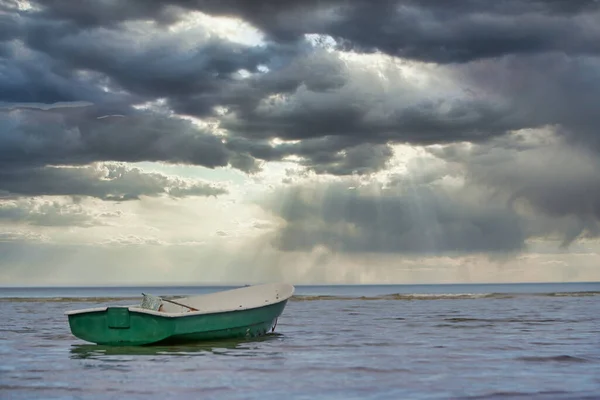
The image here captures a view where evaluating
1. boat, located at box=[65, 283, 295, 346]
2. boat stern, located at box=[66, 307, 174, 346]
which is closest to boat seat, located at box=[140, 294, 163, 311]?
boat, located at box=[65, 283, 295, 346]

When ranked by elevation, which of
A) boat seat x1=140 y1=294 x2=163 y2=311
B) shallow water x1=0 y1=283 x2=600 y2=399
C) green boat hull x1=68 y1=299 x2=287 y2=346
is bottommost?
shallow water x1=0 y1=283 x2=600 y2=399

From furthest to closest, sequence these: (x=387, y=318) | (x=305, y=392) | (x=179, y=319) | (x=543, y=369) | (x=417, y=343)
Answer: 1. (x=387, y=318)
2. (x=417, y=343)
3. (x=179, y=319)
4. (x=543, y=369)
5. (x=305, y=392)

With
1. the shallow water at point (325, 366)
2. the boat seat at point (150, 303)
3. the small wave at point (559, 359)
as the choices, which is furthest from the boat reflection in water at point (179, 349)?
the small wave at point (559, 359)

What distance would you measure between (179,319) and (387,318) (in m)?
22.0

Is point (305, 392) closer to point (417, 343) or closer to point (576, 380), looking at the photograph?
point (576, 380)

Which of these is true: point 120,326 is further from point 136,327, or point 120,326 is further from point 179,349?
point 179,349

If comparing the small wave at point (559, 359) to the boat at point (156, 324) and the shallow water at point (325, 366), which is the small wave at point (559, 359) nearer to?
the shallow water at point (325, 366)

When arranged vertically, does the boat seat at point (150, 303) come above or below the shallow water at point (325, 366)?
above

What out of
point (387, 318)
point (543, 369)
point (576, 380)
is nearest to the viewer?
A: point (576, 380)

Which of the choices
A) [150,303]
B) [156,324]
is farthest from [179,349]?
[150,303]

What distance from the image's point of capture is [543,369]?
22672mm

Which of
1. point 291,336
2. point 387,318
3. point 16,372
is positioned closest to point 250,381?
point 16,372

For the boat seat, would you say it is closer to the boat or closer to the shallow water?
the boat

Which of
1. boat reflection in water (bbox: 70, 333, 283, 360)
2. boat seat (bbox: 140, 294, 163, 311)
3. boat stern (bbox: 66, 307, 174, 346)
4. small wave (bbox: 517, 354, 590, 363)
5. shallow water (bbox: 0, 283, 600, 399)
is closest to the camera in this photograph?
shallow water (bbox: 0, 283, 600, 399)
